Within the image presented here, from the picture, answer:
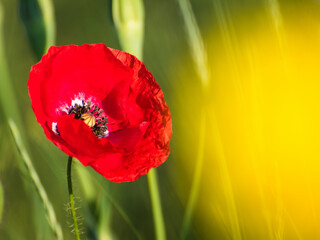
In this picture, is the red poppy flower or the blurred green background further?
the blurred green background

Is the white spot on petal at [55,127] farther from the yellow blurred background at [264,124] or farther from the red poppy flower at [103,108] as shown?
the yellow blurred background at [264,124]

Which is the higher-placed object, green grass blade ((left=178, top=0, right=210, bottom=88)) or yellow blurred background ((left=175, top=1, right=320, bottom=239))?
green grass blade ((left=178, top=0, right=210, bottom=88))

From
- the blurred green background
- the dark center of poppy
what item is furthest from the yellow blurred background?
the dark center of poppy

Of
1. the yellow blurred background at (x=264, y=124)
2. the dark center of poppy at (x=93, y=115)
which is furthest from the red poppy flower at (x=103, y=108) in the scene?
the yellow blurred background at (x=264, y=124)

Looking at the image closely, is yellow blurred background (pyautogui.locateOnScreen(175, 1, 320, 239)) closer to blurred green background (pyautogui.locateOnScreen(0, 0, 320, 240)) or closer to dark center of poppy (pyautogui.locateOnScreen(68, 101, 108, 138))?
blurred green background (pyautogui.locateOnScreen(0, 0, 320, 240))

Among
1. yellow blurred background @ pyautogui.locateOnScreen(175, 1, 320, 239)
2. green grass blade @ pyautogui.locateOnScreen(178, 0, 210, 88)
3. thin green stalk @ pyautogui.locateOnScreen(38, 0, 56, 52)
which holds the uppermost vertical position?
thin green stalk @ pyautogui.locateOnScreen(38, 0, 56, 52)

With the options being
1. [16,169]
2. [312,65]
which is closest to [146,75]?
Result: [16,169]
